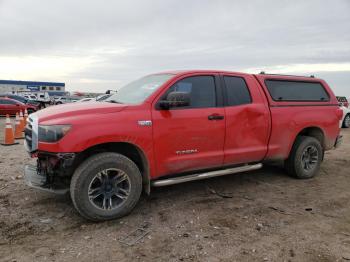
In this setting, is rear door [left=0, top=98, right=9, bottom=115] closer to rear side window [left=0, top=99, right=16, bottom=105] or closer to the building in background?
rear side window [left=0, top=99, right=16, bottom=105]

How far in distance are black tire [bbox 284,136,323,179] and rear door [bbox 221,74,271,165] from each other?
87 centimetres

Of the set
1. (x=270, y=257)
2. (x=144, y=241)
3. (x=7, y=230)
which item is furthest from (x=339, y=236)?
(x=7, y=230)

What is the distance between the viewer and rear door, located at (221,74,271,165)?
4602mm

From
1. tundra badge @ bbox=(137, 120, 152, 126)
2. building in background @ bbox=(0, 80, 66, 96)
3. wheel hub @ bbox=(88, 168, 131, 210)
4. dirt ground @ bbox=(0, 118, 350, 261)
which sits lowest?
dirt ground @ bbox=(0, 118, 350, 261)

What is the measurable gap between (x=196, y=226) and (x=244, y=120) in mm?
1857

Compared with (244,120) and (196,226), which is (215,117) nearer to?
(244,120)

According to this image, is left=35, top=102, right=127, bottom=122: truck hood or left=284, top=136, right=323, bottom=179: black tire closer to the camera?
left=35, top=102, right=127, bottom=122: truck hood

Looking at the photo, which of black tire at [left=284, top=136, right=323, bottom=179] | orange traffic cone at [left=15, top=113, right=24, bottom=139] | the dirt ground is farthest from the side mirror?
orange traffic cone at [left=15, top=113, right=24, bottom=139]

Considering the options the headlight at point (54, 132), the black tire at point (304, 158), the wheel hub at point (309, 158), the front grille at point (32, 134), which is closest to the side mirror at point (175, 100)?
the headlight at point (54, 132)

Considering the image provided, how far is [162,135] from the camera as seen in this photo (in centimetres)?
399

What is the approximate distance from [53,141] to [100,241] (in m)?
1.23

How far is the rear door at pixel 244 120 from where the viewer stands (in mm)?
4602

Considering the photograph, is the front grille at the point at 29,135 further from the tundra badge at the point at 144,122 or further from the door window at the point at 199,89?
the door window at the point at 199,89

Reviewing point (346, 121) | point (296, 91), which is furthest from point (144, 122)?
point (346, 121)
